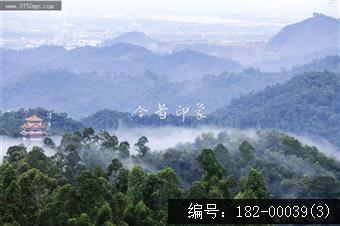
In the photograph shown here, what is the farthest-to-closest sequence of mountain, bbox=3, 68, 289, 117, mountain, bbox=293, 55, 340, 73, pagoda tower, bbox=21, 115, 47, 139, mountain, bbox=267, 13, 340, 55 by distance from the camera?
mountain, bbox=267, 13, 340, 55, mountain, bbox=293, 55, 340, 73, mountain, bbox=3, 68, 289, 117, pagoda tower, bbox=21, 115, 47, 139

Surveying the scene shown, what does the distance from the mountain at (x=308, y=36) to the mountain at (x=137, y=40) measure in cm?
2082

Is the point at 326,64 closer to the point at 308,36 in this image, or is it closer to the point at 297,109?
the point at 297,109

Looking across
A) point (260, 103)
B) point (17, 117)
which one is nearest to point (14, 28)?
point (260, 103)

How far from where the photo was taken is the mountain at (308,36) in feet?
379

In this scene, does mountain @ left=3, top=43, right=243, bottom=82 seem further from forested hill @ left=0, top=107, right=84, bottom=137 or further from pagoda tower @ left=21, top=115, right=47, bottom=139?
pagoda tower @ left=21, top=115, right=47, bottom=139

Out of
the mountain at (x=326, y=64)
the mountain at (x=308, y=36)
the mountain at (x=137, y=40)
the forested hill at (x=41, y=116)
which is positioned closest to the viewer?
the forested hill at (x=41, y=116)

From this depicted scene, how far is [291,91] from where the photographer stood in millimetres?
67688

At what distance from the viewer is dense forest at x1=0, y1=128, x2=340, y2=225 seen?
17.2m

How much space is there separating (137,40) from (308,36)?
29730 millimetres

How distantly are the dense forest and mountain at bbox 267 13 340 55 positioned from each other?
8452cm

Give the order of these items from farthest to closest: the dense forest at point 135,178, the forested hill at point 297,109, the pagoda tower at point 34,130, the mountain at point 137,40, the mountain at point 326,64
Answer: the mountain at point 137,40, the mountain at point 326,64, the forested hill at point 297,109, the pagoda tower at point 34,130, the dense forest at point 135,178

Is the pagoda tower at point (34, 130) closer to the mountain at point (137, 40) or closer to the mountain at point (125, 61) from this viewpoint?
the mountain at point (125, 61)

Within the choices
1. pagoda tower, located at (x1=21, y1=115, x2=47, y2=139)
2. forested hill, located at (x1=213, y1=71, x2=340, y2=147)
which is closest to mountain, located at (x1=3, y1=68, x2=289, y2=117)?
forested hill, located at (x1=213, y1=71, x2=340, y2=147)

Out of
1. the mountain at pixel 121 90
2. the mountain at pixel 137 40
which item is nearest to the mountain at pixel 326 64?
the mountain at pixel 121 90
